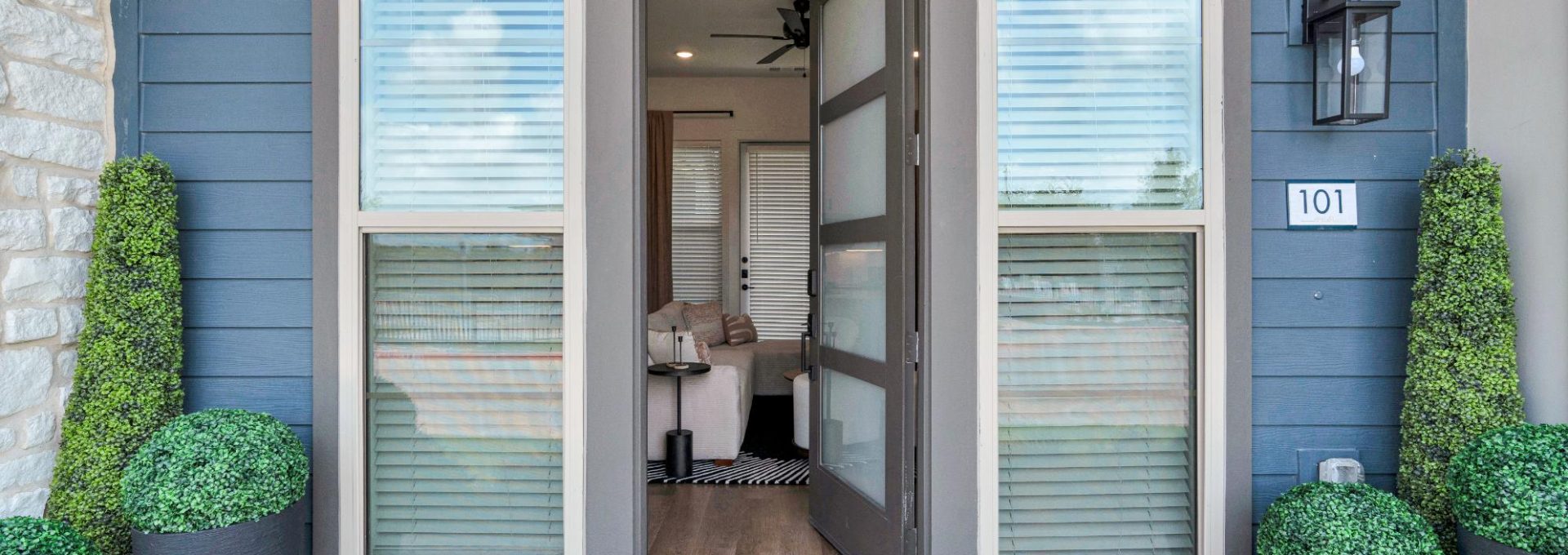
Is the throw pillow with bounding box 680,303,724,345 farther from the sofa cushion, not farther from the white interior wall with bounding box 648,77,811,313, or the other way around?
the white interior wall with bounding box 648,77,811,313

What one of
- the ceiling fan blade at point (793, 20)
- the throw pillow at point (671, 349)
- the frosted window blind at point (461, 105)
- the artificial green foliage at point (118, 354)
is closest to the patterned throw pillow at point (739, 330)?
the throw pillow at point (671, 349)

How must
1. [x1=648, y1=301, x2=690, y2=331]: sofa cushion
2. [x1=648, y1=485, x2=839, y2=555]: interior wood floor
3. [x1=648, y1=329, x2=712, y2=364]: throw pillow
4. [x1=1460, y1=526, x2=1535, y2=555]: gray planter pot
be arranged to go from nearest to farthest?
[x1=1460, y1=526, x2=1535, y2=555]: gray planter pot
[x1=648, y1=485, x2=839, y2=555]: interior wood floor
[x1=648, y1=329, x2=712, y2=364]: throw pillow
[x1=648, y1=301, x2=690, y2=331]: sofa cushion

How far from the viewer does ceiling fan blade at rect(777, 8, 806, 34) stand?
4910 millimetres

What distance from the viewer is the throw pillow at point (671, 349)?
4.45 metres

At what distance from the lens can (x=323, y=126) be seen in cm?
221

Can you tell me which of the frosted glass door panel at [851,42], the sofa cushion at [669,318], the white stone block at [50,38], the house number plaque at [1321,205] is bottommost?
the sofa cushion at [669,318]

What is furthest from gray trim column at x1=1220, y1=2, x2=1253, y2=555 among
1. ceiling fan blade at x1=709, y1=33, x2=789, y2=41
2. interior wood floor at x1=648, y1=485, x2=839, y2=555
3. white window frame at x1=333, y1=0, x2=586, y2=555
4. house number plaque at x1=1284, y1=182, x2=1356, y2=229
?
ceiling fan blade at x1=709, y1=33, x2=789, y2=41

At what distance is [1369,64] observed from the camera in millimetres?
2129

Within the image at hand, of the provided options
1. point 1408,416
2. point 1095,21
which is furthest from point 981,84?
point 1408,416

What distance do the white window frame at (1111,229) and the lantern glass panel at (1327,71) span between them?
0.25 metres

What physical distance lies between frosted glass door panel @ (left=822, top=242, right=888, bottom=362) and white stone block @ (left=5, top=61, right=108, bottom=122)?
2322 mm

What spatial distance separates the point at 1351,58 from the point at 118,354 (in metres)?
3.35

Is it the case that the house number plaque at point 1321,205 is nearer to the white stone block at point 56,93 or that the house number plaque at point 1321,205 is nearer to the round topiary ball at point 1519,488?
the round topiary ball at point 1519,488

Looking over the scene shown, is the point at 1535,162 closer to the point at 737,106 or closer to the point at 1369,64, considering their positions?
the point at 1369,64
